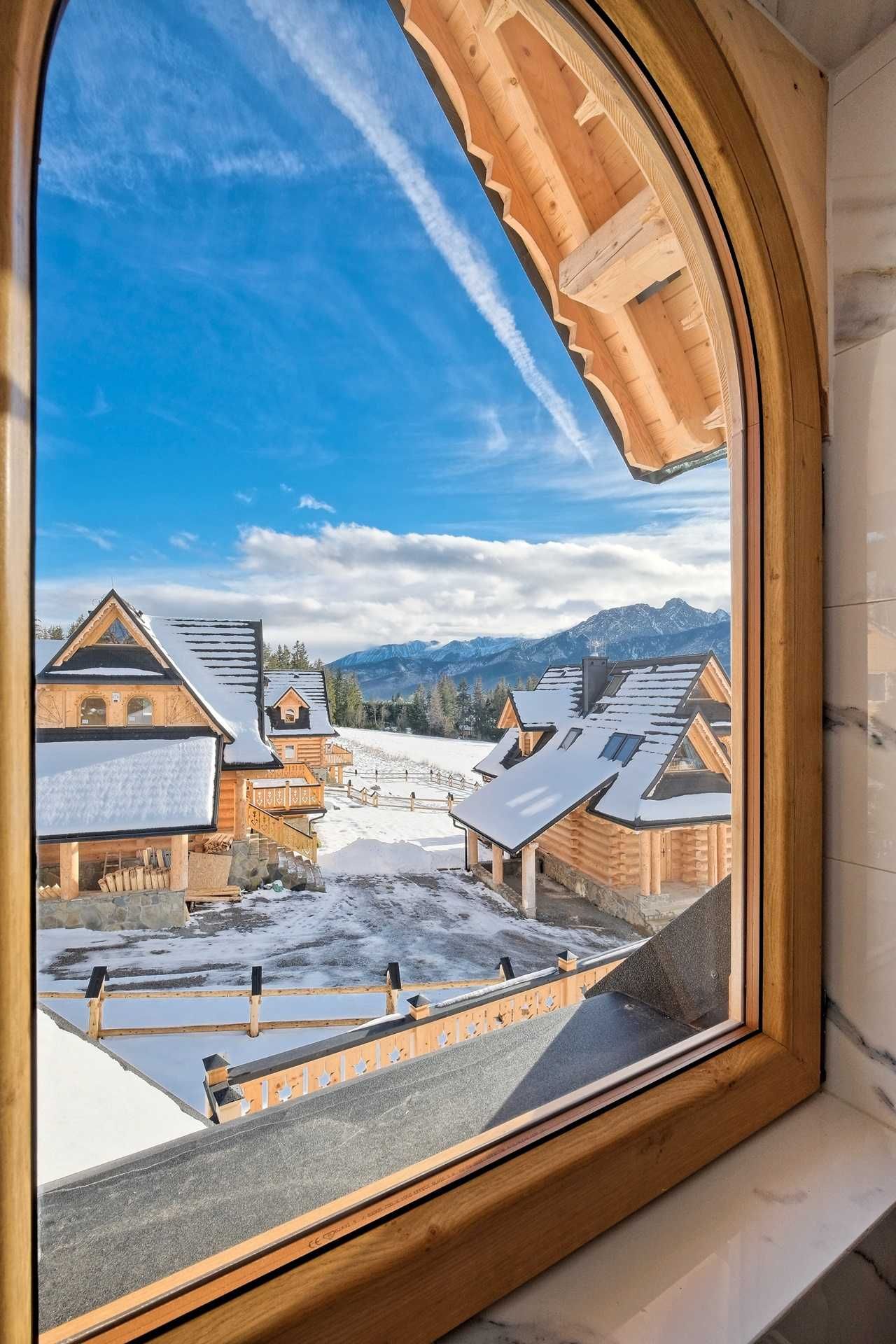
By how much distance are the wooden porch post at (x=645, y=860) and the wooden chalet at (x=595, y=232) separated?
70 cm

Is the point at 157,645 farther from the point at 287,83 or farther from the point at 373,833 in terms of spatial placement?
the point at 287,83

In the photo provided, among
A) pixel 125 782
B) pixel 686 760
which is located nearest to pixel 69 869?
pixel 125 782

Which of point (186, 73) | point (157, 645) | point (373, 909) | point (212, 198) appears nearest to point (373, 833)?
point (373, 909)

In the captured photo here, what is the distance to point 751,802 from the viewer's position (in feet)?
2.43

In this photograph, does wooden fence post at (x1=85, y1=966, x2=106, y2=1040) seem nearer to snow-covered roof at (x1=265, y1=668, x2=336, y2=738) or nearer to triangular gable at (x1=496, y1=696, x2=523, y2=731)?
snow-covered roof at (x1=265, y1=668, x2=336, y2=738)

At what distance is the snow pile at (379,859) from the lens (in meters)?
1.15

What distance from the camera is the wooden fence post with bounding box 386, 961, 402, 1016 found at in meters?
1.10

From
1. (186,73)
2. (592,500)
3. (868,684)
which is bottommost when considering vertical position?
(868,684)

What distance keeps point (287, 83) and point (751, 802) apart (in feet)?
4.26

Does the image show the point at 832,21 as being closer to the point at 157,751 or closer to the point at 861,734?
the point at 861,734

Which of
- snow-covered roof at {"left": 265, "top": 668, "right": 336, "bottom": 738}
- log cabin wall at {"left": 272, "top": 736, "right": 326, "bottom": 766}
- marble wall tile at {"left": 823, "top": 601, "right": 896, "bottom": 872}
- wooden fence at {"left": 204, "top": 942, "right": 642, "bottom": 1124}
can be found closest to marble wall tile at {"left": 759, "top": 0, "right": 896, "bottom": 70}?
marble wall tile at {"left": 823, "top": 601, "right": 896, "bottom": 872}

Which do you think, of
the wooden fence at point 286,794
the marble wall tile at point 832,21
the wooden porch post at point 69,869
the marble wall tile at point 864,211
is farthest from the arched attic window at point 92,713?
the marble wall tile at point 832,21

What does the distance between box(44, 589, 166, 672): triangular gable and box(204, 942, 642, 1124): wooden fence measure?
0.62 m

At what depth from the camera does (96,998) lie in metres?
0.77
